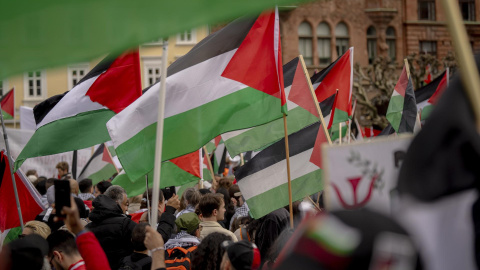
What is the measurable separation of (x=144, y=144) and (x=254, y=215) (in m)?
1.44

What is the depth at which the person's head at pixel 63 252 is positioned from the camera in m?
4.58

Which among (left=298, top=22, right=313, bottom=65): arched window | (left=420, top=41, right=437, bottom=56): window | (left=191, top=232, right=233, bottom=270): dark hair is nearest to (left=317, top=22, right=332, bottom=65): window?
(left=298, top=22, right=313, bottom=65): arched window

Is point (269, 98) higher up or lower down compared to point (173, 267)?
higher up

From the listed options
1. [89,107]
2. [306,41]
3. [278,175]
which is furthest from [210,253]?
[306,41]

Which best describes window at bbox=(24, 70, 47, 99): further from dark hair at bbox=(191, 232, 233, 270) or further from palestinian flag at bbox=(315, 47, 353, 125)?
dark hair at bbox=(191, 232, 233, 270)

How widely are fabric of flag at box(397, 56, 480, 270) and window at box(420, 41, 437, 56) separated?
171 feet

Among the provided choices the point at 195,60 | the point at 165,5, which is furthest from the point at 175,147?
the point at 165,5

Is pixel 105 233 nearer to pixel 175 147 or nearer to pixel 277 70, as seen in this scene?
pixel 175 147

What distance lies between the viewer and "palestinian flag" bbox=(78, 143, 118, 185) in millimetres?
15087

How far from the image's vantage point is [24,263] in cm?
351

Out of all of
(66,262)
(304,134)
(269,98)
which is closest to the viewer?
(66,262)

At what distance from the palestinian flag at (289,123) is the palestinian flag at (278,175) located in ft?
0.31

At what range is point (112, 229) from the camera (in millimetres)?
6906

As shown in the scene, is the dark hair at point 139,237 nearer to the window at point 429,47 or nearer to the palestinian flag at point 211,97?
the palestinian flag at point 211,97
